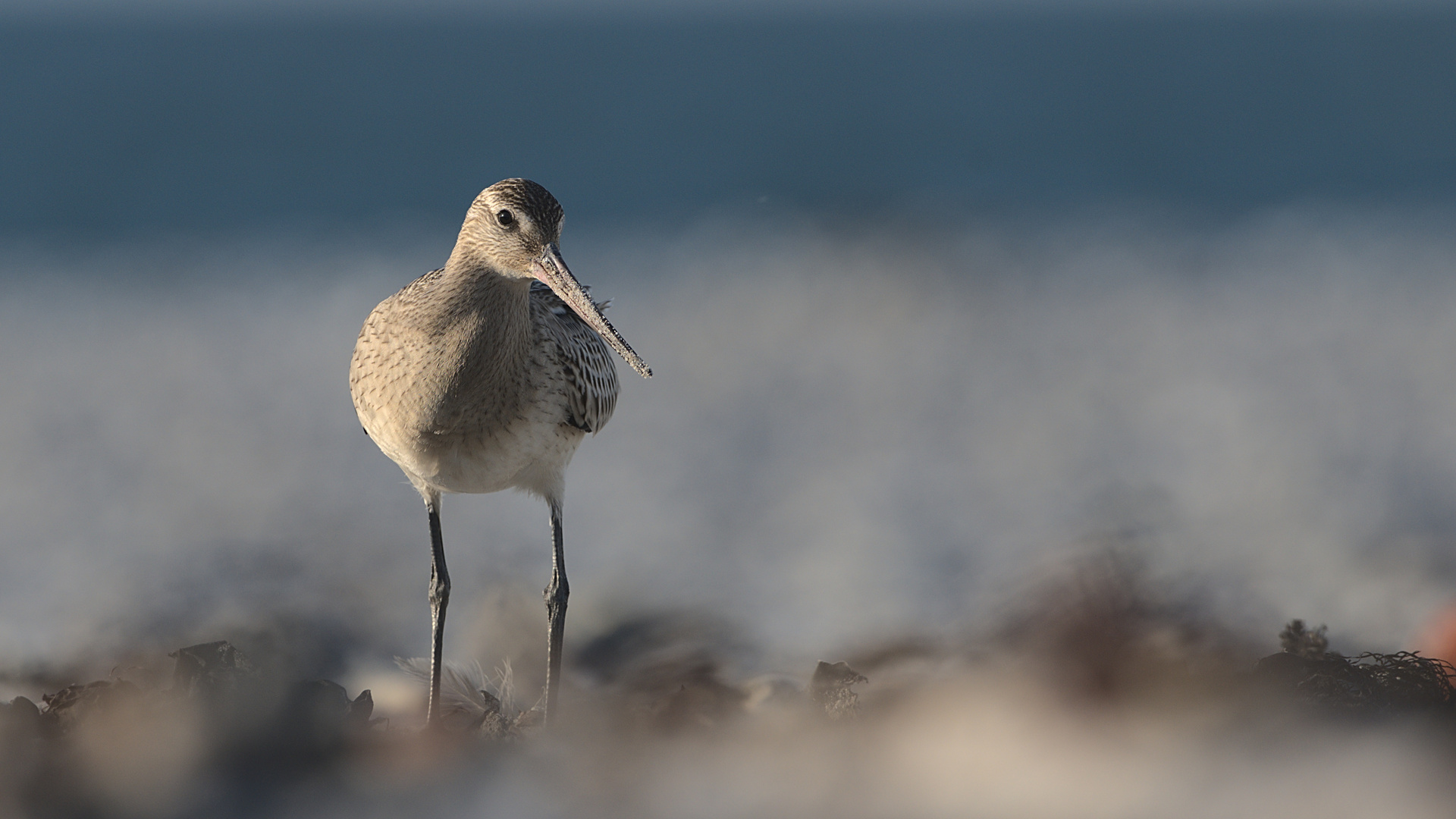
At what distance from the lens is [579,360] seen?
425 centimetres

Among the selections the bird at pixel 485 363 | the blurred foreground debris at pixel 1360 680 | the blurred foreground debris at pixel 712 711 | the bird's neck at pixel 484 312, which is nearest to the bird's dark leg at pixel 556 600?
the bird at pixel 485 363

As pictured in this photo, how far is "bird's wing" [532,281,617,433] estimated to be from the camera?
4.14 meters

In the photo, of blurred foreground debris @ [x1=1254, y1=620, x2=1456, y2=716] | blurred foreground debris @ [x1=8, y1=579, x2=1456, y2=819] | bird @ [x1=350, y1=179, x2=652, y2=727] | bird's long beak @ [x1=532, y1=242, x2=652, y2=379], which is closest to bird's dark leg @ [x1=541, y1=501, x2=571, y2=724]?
bird @ [x1=350, y1=179, x2=652, y2=727]

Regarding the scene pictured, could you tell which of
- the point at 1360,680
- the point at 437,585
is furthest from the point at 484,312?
the point at 1360,680

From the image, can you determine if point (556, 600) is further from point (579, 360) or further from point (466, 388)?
point (466, 388)

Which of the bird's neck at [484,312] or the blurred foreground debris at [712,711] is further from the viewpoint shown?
the bird's neck at [484,312]

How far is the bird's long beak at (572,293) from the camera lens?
365cm

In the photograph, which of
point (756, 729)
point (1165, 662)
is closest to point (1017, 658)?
point (1165, 662)

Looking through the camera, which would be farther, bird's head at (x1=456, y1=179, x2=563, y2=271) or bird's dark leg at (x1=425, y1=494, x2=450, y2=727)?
bird's dark leg at (x1=425, y1=494, x2=450, y2=727)

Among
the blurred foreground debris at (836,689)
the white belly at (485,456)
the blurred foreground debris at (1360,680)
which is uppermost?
the white belly at (485,456)

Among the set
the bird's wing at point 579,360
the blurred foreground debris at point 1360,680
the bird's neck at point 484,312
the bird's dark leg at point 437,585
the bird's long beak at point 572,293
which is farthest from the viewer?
the bird's dark leg at point 437,585

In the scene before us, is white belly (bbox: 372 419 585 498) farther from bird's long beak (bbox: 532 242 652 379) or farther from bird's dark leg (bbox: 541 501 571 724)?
bird's long beak (bbox: 532 242 652 379)

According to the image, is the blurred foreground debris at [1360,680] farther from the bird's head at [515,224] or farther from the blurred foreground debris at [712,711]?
the bird's head at [515,224]

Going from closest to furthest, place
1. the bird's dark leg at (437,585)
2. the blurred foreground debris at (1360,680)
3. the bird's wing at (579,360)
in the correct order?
the blurred foreground debris at (1360,680) → the bird's wing at (579,360) → the bird's dark leg at (437,585)
